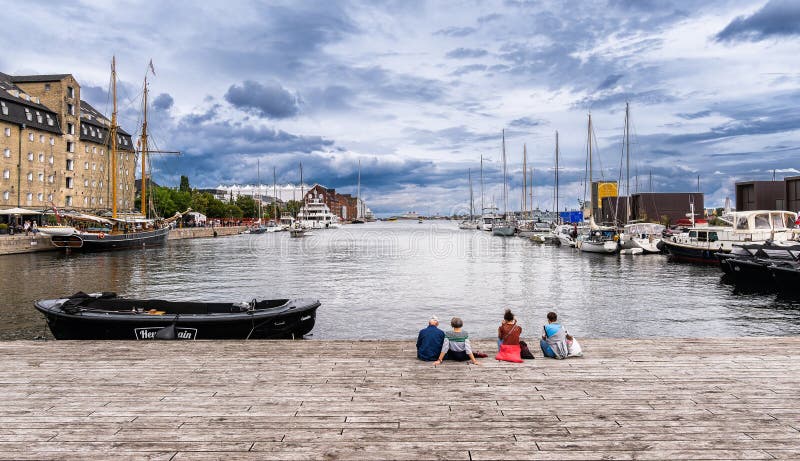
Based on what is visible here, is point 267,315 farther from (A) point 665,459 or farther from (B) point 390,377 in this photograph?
(A) point 665,459

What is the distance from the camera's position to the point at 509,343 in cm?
1298

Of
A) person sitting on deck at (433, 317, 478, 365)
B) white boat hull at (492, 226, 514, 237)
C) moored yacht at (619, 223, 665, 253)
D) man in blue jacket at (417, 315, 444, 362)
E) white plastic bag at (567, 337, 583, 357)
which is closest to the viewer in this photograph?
Answer: person sitting on deck at (433, 317, 478, 365)

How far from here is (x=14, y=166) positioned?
82875 mm

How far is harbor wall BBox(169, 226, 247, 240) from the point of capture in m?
120

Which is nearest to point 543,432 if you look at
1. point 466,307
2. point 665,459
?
point 665,459

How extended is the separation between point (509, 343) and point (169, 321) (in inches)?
456

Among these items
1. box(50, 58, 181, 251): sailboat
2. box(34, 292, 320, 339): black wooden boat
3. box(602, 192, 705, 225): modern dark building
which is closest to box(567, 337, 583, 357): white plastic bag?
box(34, 292, 320, 339): black wooden boat

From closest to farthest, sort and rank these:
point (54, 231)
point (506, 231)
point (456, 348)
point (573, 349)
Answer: point (456, 348)
point (573, 349)
point (54, 231)
point (506, 231)

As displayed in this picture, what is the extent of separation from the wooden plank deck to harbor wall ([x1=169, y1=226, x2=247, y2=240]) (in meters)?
113

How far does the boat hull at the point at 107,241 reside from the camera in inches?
2894

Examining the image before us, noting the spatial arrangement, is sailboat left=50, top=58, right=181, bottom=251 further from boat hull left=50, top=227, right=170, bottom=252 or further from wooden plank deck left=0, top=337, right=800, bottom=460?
wooden plank deck left=0, top=337, right=800, bottom=460

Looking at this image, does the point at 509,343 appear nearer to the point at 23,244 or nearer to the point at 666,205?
the point at 23,244

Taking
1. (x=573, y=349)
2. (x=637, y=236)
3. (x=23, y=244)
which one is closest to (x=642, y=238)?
(x=637, y=236)

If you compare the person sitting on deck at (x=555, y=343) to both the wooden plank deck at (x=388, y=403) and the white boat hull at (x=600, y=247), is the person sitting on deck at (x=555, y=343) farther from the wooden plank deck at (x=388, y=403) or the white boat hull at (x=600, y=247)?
the white boat hull at (x=600, y=247)
